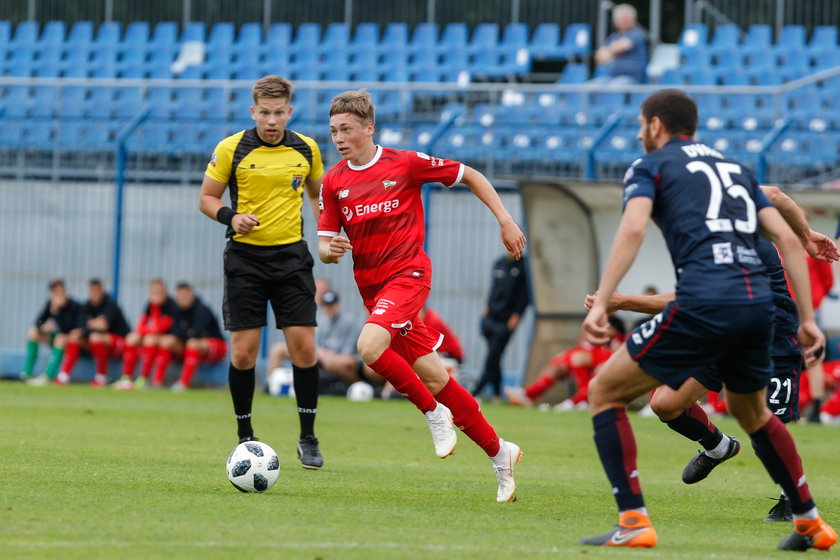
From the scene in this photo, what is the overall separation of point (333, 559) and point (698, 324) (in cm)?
166

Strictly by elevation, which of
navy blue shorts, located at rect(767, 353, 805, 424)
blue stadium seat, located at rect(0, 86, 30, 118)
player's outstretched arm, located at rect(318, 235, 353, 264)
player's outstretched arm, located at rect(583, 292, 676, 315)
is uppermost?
blue stadium seat, located at rect(0, 86, 30, 118)

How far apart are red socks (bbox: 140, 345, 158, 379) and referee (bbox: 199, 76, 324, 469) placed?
33.6 ft

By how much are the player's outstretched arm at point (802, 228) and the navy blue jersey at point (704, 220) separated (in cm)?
89

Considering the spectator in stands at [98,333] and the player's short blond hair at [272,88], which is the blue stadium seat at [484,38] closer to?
the spectator in stands at [98,333]

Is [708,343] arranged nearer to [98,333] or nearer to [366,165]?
[366,165]

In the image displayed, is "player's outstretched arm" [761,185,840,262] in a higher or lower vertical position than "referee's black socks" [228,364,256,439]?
higher

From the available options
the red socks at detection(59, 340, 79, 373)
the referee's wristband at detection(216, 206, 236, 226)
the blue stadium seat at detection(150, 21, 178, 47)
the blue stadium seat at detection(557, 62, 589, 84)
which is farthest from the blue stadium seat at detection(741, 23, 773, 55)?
the referee's wristband at detection(216, 206, 236, 226)

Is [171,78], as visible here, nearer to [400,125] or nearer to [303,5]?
[303,5]

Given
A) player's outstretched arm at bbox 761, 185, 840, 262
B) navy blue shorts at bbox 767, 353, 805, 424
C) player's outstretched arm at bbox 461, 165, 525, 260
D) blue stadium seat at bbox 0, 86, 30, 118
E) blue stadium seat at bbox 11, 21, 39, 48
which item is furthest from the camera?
blue stadium seat at bbox 11, 21, 39, 48

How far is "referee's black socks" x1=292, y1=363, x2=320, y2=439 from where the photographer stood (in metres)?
8.20

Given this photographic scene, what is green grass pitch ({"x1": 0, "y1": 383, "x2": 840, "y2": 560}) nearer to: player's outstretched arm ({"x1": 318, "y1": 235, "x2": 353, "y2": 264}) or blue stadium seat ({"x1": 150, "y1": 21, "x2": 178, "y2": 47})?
player's outstretched arm ({"x1": 318, "y1": 235, "x2": 353, "y2": 264})

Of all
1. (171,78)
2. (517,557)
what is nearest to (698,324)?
(517,557)

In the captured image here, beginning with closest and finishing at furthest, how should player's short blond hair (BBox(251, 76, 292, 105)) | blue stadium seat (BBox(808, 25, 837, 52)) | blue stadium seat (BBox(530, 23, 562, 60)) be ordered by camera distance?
1. player's short blond hair (BBox(251, 76, 292, 105))
2. blue stadium seat (BBox(808, 25, 837, 52))
3. blue stadium seat (BBox(530, 23, 562, 60))

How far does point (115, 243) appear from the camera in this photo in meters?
18.8
